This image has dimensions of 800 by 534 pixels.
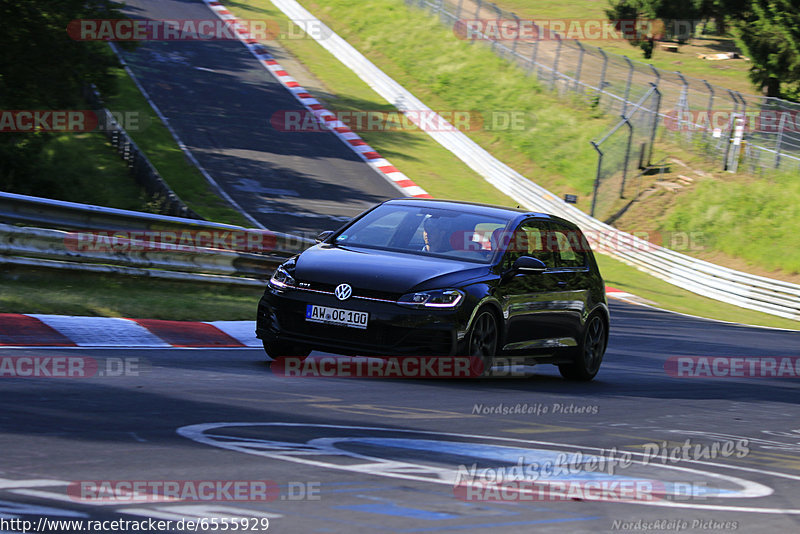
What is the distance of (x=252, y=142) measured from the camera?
3008 centimetres

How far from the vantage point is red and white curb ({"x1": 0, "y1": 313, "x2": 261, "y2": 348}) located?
28.9 feet

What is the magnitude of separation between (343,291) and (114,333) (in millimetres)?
2307

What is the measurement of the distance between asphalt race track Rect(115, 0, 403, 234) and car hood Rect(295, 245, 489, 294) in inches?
513

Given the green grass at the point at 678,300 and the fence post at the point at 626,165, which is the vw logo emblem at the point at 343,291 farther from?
the fence post at the point at 626,165

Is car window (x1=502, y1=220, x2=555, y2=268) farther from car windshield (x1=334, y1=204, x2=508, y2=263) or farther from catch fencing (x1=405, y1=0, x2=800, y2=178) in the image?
catch fencing (x1=405, y1=0, x2=800, y2=178)

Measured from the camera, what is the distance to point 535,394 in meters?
9.05

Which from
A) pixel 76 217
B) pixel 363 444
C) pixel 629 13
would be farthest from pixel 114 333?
pixel 629 13

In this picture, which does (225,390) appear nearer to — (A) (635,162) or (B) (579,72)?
(A) (635,162)

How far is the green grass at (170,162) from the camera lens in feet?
76.5

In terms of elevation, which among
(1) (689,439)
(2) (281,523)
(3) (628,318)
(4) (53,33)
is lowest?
(3) (628,318)

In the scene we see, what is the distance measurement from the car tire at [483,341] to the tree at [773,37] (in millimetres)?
27283

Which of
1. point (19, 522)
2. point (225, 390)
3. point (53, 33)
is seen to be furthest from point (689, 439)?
point (53, 33)

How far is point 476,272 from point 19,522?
224 inches

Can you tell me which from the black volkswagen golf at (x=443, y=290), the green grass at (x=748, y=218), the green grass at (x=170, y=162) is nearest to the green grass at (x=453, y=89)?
the green grass at (x=748, y=218)
